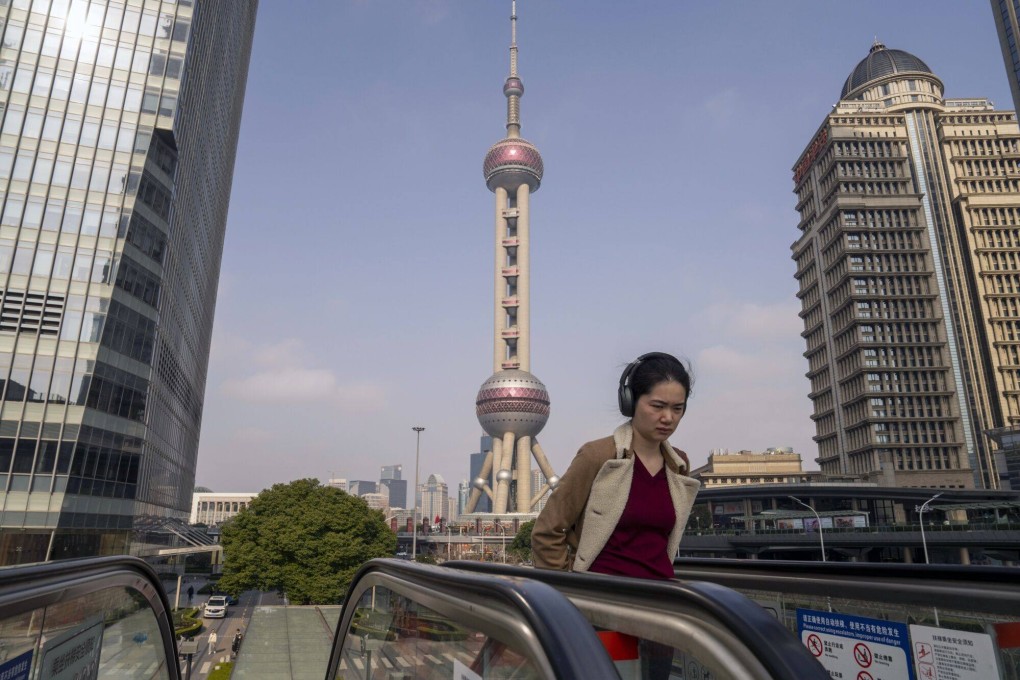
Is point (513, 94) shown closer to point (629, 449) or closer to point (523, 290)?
point (523, 290)

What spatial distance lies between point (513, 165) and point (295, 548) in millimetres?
97261

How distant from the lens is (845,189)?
90.9 meters

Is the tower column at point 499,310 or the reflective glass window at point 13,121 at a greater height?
the tower column at point 499,310

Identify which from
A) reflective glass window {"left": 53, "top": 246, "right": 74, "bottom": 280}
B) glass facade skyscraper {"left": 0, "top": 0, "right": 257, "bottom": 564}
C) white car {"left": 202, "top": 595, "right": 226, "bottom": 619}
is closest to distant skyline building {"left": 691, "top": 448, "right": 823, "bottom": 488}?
white car {"left": 202, "top": 595, "right": 226, "bottom": 619}

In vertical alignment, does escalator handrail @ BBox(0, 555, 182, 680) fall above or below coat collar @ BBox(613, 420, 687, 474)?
below

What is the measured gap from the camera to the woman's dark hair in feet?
10.9

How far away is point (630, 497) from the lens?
125 inches

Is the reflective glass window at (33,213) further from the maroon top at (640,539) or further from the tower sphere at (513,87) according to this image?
the tower sphere at (513,87)

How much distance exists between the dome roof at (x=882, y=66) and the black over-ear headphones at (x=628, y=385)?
120 m

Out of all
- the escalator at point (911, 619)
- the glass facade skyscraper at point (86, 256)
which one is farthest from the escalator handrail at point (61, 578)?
the glass facade skyscraper at point (86, 256)

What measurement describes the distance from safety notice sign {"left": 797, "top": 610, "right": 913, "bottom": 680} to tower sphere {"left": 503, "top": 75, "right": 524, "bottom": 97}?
14401 cm

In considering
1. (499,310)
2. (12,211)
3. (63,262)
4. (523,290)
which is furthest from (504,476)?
(12,211)

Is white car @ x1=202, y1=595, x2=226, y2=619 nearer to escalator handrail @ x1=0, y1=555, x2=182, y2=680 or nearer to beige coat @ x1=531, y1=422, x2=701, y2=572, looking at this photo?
escalator handrail @ x1=0, y1=555, x2=182, y2=680

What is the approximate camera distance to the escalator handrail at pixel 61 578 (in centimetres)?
289
